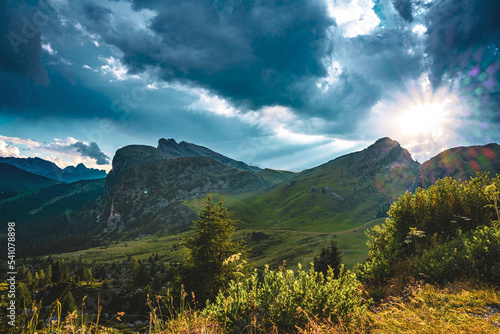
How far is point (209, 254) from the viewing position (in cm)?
2120

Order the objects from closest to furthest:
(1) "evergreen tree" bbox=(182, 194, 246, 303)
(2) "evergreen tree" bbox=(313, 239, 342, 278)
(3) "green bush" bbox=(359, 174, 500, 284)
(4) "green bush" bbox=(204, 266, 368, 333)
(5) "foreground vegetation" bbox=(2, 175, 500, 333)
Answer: (5) "foreground vegetation" bbox=(2, 175, 500, 333) < (4) "green bush" bbox=(204, 266, 368, 333) < (3) "green bush" bbox=(359, 174, 500, 284) < (1) "evergreen tree" bbox=(182, 194, 246, 303) < (2) "evergreen tree" bbox=(313, 239, 342, 278)

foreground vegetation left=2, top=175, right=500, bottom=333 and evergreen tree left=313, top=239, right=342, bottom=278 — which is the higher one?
foreground vegetation left=2, top=175, right=500, bottom=333

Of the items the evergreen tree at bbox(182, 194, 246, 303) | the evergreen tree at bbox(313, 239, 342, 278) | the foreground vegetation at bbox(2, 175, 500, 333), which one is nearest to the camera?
the foreground vegetation at bbox(2, 175, 500, 333)

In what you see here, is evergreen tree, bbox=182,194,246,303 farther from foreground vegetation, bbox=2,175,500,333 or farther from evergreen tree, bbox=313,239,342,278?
evergreen tree, bbox=313,239,342,278

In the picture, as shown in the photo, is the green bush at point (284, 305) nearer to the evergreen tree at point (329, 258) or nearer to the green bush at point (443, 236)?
the green bush at point (443, 236)

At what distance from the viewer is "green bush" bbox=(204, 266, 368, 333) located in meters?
5.52

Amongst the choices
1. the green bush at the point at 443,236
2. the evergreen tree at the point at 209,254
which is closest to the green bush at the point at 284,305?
the green bush at the point at 443,236

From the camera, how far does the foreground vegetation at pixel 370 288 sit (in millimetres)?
4910

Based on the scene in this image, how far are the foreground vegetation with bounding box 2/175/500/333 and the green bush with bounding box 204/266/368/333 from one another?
2 cm

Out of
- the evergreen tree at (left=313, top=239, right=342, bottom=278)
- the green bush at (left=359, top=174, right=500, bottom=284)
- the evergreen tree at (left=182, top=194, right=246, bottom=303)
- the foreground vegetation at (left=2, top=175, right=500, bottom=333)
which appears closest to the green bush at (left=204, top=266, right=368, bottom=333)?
the foreground vegetation at (left=2, top=175, right=500, bottom=333)

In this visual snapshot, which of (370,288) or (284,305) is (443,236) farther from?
(284,305)

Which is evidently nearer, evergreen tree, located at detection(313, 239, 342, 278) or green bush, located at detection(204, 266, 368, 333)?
green bush, located at detection(204, 266, 368, 333)

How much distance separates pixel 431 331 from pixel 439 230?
13973 mm

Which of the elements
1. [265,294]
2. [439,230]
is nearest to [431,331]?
[265,294]
